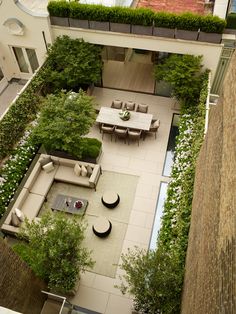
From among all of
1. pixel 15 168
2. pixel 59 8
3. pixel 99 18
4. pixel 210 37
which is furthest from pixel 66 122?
pixel 210 37

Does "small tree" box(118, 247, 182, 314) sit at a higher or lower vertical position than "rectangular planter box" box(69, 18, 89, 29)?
lower

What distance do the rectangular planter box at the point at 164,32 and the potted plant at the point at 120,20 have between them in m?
1.37

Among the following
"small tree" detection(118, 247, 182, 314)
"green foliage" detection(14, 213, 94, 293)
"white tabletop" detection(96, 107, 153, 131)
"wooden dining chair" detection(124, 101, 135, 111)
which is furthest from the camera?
"wooden dining chair" detection(124, 101, 135, 111)

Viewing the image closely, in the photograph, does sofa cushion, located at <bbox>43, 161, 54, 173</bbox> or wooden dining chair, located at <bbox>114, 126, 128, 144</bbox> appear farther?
wooden dining chair, located at <bbox>114, 126, 128, 144</bbox>

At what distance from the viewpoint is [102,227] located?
493 inches

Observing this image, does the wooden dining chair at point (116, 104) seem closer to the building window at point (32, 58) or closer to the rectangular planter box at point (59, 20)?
the rectangular planter box at point (59, 20)

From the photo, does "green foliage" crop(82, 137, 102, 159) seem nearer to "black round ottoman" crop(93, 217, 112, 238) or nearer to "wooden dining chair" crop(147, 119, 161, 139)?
"wooden dining chair" crop(147, 119, 161, 139)

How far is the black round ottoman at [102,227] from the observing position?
12.5 m

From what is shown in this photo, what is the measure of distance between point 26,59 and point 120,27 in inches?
263

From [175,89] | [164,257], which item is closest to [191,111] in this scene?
[175,89]

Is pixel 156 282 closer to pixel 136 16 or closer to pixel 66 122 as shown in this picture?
pixel 66 122

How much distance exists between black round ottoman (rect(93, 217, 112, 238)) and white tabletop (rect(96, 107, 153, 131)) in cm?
517

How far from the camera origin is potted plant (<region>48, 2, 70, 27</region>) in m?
16.0

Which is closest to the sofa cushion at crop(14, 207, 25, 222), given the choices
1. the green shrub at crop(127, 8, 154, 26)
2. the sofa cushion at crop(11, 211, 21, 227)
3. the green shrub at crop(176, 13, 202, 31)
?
the sofa cushion at crop(11, 211, 21, 227)
